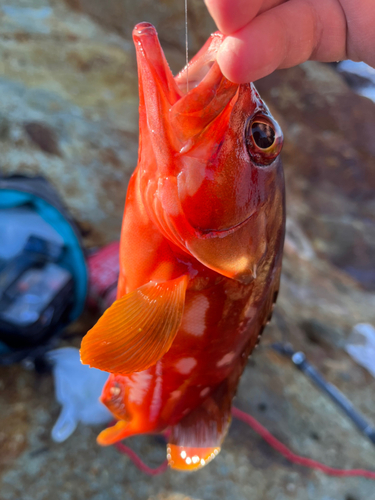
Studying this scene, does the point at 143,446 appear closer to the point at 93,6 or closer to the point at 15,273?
the point at 15,273

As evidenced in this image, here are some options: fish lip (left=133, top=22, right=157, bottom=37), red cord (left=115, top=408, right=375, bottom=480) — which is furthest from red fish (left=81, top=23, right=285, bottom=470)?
red cord (left=115, top=408, right=375, bottom=480)

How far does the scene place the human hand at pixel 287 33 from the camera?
1.94ft

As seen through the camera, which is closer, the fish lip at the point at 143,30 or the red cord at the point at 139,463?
the fish lip at the point at 143,30

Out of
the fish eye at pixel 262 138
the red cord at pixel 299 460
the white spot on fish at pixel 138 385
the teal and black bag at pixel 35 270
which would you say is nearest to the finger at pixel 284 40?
the fish eye at pixel 262 138

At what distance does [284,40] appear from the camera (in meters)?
0.74

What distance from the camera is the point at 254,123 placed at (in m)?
0.76

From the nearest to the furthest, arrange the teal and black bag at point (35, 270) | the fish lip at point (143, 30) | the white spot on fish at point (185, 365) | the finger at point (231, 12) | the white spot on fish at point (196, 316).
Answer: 1. the finger at point (231, 12)
2. the fish lip at point (143, 30)
3. the white spot on fish at point (196, 316)
4. the white spot on fish at point (185, 365)
5. the teal and black bag at point (35, 270)

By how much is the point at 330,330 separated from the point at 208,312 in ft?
10.1

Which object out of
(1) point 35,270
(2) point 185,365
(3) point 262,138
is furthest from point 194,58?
(1) point 35,270

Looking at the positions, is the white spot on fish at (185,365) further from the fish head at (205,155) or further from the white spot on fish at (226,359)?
the fish head at (205,155)

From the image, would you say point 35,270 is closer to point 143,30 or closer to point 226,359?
point 226,359

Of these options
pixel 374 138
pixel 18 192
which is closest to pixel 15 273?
pixel 18 192

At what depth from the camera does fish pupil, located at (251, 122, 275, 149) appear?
0.76 meters

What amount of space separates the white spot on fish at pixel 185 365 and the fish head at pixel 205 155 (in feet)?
1.11
